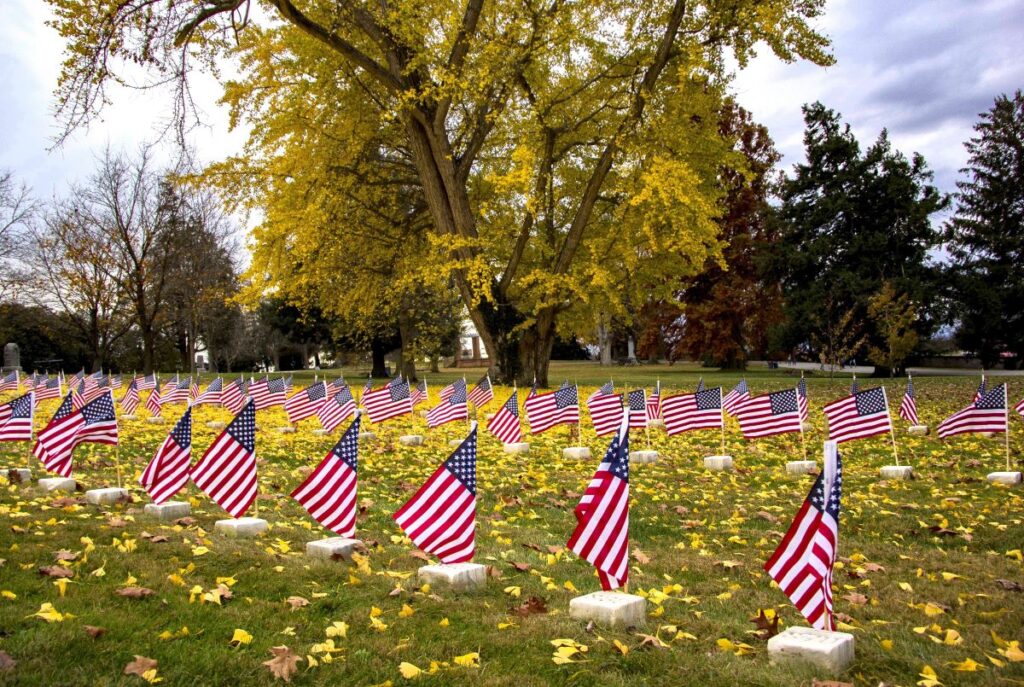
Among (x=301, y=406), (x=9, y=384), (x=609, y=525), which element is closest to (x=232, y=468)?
(x=609, y=525)

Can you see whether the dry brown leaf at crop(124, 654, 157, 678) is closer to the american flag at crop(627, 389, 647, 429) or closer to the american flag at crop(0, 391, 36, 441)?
the american flag at crop(0, 391, 36, 441)

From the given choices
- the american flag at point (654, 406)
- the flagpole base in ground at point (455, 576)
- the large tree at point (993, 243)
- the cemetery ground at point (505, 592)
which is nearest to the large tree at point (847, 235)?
the large tree at point (993, 243)

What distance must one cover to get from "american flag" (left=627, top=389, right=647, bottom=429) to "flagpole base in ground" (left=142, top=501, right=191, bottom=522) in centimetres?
746

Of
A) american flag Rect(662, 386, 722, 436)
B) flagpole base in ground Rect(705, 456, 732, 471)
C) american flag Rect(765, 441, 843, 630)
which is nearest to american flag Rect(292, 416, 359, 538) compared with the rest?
american flag Rect(765, 441, 843, 630)

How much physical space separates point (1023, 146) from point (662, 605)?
47.3 meters

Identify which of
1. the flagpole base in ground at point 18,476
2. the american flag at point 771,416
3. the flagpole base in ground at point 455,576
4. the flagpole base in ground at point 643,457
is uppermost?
the american flag at point 771,416

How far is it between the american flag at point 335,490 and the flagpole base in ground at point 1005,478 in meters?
8.71

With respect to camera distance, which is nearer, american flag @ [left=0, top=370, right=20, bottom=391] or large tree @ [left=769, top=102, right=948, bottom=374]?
american flag @ [left=0, top=370, right=20, bottom=391]

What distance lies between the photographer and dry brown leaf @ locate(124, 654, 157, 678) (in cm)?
427

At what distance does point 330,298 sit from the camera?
33.1m

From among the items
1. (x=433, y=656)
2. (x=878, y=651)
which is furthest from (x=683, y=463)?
(x=433, y=656)

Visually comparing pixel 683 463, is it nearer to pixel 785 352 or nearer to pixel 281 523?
pixel 281 523

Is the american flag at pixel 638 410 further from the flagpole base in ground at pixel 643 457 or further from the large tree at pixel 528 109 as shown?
the large tree at pixel 528 109

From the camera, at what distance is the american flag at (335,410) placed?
1501 centimetres
